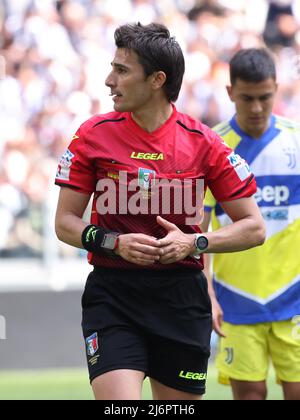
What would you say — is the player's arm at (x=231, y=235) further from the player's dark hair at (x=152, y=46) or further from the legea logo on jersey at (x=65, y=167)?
the player's dark hair at (x=152, y=46)

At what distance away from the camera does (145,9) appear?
1303 cm

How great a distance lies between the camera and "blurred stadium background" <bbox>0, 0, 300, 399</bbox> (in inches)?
422

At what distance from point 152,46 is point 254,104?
63.1 inches

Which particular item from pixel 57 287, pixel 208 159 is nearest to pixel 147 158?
pixel 208 159

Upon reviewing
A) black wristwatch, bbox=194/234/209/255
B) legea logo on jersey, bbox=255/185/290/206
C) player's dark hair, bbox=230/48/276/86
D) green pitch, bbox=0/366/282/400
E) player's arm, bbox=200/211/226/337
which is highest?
player's dark hair, bbox=230/48/276/86

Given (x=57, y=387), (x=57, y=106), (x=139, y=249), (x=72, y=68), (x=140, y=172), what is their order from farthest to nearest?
1. (x=72, y=68)
2. (x=57, y=106)
3. (x=57, y=387)
4. (x=140, y=172)
5. (x=139, y=249)

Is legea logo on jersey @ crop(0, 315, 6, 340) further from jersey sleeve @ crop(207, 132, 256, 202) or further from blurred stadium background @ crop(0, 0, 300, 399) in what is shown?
jersey sleeve @ crop(207, 132, 256, 202)

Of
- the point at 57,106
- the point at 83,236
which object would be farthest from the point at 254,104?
the point at 57,106

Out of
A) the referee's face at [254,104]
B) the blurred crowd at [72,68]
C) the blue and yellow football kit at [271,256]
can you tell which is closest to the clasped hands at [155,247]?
the blue and yellow football kit at [271,256]

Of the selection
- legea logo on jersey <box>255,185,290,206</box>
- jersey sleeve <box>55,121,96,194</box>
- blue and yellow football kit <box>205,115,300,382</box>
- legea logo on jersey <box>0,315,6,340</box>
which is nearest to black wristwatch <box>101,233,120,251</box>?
jersey sleeve <box>55,121,96,194</box>

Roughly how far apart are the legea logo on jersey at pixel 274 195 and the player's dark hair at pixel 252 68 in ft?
2.28

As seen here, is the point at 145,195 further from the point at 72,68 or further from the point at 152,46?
the point at 72,68

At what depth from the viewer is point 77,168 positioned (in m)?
4.82
